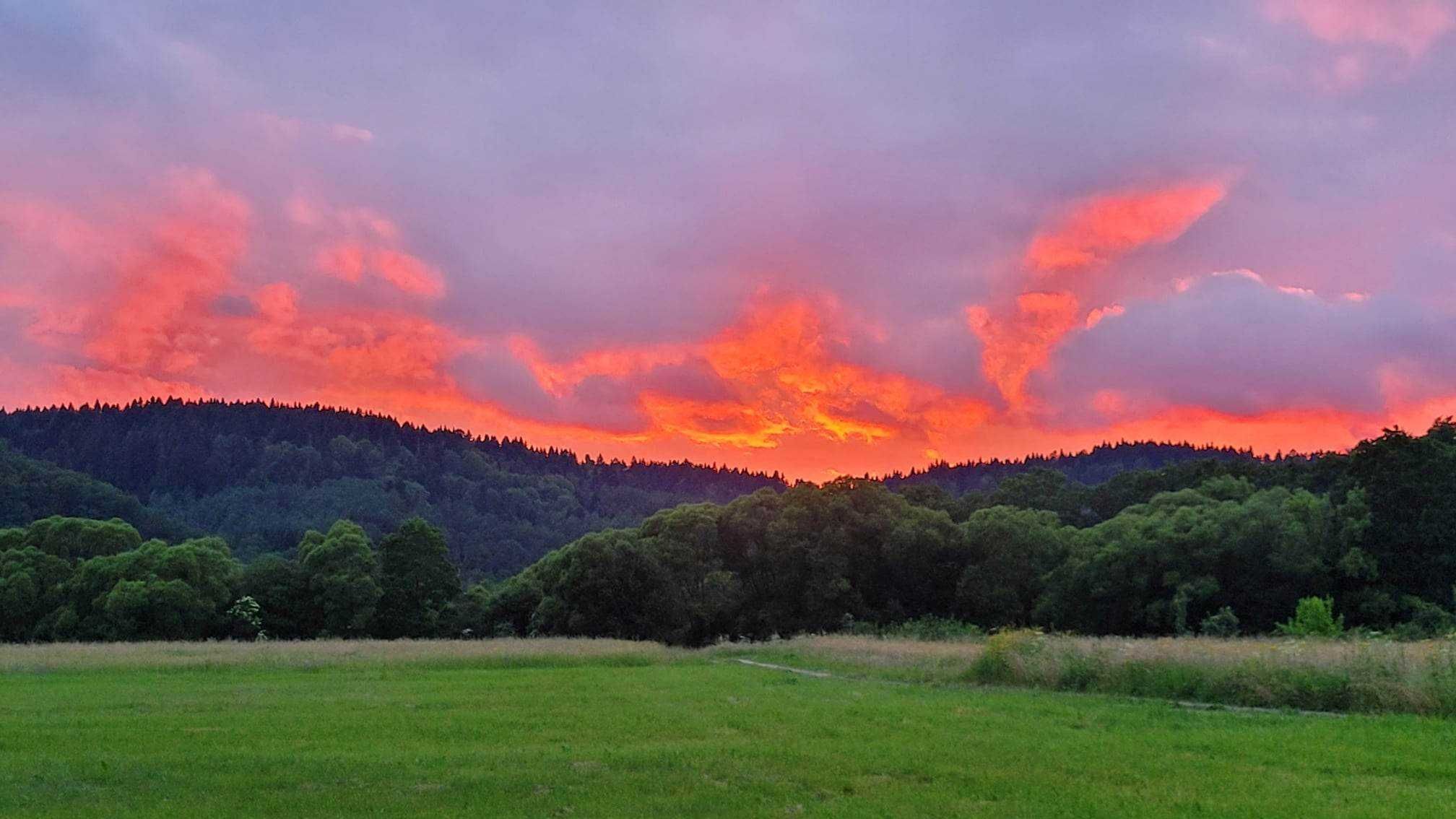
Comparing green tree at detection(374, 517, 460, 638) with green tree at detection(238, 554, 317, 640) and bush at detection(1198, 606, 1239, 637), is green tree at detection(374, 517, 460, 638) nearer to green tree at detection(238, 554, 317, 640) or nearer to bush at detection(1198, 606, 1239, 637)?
green tree at detection(238, 554, 317, 640)

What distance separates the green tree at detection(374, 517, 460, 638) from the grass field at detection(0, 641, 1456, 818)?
6164cm

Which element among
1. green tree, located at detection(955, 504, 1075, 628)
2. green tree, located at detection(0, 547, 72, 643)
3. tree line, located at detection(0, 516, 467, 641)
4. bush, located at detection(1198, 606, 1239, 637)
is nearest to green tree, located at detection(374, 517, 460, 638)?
tree line, located at detection(0, 516, 467, 641)

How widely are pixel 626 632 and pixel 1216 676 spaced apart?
72.0 m

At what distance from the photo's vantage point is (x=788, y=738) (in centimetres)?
1912

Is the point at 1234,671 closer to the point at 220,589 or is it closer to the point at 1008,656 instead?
the point at 1008,656

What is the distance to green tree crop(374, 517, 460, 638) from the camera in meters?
92.1

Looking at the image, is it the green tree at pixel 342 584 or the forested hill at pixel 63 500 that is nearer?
the green tree at pixel 342 584

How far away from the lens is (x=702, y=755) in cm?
1681

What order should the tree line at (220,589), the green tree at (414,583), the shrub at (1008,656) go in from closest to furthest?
the shrub at (1008,656) → the tree line at (220,589) → the green tree at (414,583)

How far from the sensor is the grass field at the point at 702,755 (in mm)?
12820

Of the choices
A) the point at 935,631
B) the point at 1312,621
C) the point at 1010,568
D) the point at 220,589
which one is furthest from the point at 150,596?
the point at 1312,621

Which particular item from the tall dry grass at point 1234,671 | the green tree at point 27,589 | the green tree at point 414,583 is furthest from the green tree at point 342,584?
the tall dry grass at point 1234,671

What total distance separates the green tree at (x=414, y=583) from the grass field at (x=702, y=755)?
6164cm

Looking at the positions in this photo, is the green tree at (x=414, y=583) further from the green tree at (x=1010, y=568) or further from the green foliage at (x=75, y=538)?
the green tree at (x=1010, y=568)
